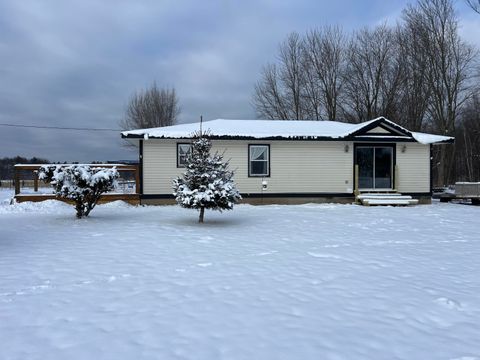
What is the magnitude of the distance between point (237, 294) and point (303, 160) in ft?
40.2

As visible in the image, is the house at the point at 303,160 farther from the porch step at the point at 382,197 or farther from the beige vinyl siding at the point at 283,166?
the porch step at the point at 382,197

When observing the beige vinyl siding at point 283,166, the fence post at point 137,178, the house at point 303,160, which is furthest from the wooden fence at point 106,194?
the beige vinyl siding at point 283,166

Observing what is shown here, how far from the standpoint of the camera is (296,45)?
3372 cm

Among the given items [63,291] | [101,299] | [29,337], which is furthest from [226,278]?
[29,337]

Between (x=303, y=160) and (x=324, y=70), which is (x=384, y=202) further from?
(x=324, y=70)

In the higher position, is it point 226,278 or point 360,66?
point 360,66

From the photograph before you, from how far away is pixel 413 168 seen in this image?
1702cm

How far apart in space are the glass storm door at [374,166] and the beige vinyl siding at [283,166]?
1.79ft

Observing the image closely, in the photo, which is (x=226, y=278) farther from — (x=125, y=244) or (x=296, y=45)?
(x=296, y=45)

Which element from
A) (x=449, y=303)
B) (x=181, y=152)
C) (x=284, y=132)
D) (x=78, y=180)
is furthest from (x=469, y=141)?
(x=449, y=303)

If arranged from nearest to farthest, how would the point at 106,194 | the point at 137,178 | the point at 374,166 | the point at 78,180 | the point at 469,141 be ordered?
the point at 78,180
the point at 106,194
the point at 137,178
the point at 374,166
the point at 469,141

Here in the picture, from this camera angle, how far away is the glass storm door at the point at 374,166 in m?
16.8

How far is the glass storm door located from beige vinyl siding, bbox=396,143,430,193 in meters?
0.43

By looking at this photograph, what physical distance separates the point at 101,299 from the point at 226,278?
5.29ft
